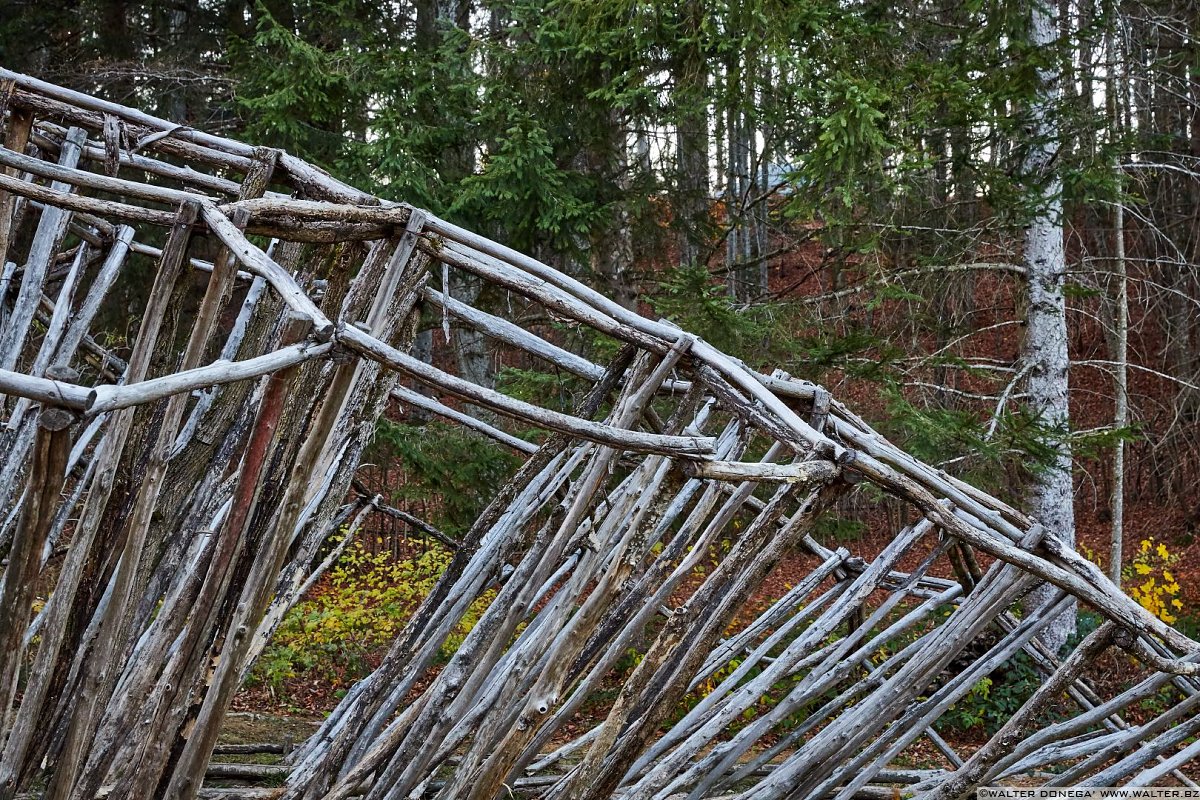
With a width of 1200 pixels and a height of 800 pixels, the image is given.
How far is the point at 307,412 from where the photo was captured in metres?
2.55

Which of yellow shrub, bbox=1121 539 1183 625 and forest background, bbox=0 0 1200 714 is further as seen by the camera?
yellow shrub, bbox=1121 539 1183 625

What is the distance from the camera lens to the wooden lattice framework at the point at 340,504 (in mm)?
2289

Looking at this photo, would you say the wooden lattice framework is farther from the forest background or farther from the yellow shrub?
the yellow shrub

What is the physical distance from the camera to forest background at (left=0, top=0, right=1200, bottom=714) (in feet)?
21.2

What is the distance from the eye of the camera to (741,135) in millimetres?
8289

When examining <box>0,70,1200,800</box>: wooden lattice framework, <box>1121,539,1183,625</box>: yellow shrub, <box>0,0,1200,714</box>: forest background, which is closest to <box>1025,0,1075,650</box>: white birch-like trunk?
<box>0,0,1200,714</box>: forest background

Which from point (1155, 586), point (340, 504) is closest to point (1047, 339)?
point (1155, 586)

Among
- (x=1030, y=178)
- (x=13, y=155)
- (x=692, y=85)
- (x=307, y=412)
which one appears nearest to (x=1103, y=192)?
(x=1030, y=178)

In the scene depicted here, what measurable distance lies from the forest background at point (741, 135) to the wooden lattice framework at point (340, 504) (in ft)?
10.4

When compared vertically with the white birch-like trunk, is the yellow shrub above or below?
below

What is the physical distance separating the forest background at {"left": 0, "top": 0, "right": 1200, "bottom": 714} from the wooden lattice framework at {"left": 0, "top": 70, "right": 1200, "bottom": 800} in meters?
3.18

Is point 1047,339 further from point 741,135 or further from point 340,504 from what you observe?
point 340,504

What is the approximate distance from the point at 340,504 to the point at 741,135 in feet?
19.9

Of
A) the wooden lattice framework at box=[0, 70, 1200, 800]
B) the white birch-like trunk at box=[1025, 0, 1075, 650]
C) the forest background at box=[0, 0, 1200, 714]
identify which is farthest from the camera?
the white birch-like trunk at box=[1025, 0, 1075, 650]
